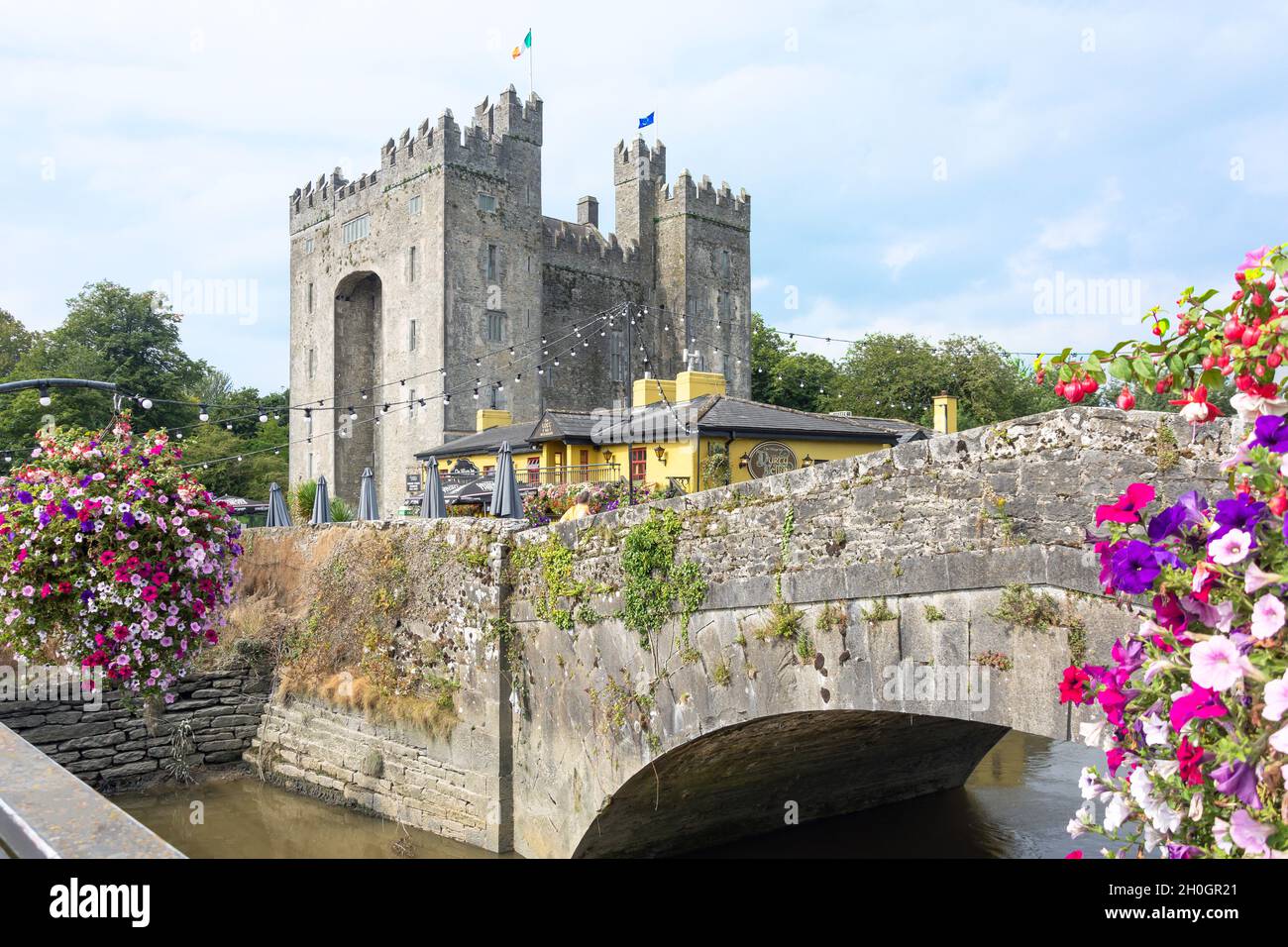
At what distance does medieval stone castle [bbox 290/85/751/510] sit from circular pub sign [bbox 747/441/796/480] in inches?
494

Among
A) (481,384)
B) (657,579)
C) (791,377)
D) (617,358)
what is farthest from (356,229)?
(657,579)

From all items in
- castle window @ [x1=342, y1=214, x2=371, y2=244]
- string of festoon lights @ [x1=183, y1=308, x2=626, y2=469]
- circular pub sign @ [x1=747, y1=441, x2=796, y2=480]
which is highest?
castle window @ [x1=342, y1=214, x2=371, y2=244]

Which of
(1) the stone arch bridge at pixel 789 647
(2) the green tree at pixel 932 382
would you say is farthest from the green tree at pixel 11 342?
(1) the stone arch bridge at pixel 789 647

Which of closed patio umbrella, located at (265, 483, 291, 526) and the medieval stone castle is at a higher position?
the medieval stone castle

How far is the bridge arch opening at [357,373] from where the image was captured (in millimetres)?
44156

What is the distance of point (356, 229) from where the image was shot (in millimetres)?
44031

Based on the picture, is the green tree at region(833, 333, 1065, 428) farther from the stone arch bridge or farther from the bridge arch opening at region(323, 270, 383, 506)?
the stone arch bridge

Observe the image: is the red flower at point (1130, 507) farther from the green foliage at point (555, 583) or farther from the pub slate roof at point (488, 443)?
the pub slate roof at point (488, 443)

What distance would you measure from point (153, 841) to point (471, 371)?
126ft

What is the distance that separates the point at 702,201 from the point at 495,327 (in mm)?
14079

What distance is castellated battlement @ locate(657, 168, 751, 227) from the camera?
49.3m

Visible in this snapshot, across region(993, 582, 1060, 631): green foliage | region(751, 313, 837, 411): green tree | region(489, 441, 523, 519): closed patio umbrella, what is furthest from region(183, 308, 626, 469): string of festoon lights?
region(993, 582, 1060, 631): green foliage

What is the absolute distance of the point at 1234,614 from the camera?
2.61 m

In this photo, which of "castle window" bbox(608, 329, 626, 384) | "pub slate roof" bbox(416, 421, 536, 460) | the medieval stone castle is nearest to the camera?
"pub slate roof" bbox(416, 421, 536, 460)
